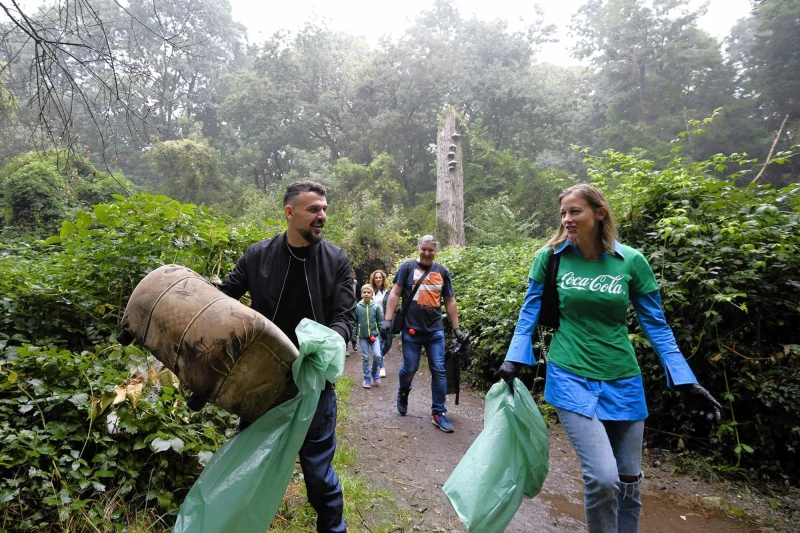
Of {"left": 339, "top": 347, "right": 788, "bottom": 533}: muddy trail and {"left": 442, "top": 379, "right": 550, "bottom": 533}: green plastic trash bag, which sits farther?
{"left": 339, "top": 347, "right": 788, "bottom": 533}: muddy trail

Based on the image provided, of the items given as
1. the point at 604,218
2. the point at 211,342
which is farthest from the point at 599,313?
the point at 211,342

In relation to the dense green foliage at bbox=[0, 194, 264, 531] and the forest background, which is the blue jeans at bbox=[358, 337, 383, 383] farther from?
the dense green foliage at bbox=[0, 194, 264, 531]

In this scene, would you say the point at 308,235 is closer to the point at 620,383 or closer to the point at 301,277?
the point at 301,277

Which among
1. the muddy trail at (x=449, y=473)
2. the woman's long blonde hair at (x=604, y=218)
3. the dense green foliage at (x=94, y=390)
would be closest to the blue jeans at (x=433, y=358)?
the muddy trail at (x=449, y=473)

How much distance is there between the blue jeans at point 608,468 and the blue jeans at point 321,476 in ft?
3.57

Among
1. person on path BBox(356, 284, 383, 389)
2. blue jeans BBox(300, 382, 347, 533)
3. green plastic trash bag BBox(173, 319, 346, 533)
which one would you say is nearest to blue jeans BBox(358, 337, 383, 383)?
person on path BBox(356, 284, 383, 389)

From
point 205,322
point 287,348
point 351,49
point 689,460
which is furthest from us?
point 351,49

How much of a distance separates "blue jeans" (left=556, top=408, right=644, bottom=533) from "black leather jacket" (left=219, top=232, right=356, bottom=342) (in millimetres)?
1149

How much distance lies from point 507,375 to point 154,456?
1.91 metres

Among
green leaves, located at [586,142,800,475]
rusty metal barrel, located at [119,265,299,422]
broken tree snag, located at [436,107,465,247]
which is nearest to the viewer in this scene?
rusty metal barrel, located at [119,265,299,422]

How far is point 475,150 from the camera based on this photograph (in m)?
24.0

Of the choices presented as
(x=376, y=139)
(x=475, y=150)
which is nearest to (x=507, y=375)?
(x=475, y=150)

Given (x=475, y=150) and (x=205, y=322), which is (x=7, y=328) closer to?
(x=205, y=322)

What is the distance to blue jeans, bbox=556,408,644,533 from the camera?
1.81 m
